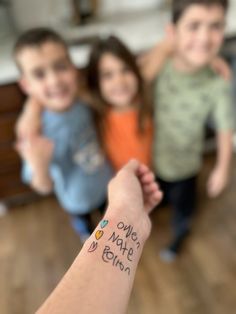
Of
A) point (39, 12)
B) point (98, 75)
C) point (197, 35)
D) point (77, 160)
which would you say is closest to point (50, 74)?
point (98, 75)

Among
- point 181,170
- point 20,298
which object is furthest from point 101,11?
point 20,298

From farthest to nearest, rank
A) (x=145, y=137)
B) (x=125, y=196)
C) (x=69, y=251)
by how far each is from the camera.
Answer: (x=69, y=251) → (x=145, y=137) → (x=125, y=196)

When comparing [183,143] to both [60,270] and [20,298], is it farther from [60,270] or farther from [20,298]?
[20,298]

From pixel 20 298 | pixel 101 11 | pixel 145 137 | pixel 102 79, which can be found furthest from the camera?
pixel 101 11

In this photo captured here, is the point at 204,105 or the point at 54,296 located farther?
the point at 204,105

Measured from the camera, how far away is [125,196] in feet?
2.42

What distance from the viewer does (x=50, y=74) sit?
1142mm

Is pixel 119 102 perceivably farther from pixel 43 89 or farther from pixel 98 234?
pixel 98 234

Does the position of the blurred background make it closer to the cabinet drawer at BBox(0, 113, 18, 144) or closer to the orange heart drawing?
the cabinet drawer at BBox(0, 113, 18, 144)

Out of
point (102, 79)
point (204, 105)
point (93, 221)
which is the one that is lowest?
point (93, 221)

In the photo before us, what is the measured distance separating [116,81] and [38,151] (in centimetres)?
34

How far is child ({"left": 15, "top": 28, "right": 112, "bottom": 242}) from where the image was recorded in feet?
3.70

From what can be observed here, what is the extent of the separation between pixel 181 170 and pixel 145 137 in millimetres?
A: 186

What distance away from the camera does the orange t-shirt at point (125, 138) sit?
1.27 meters
